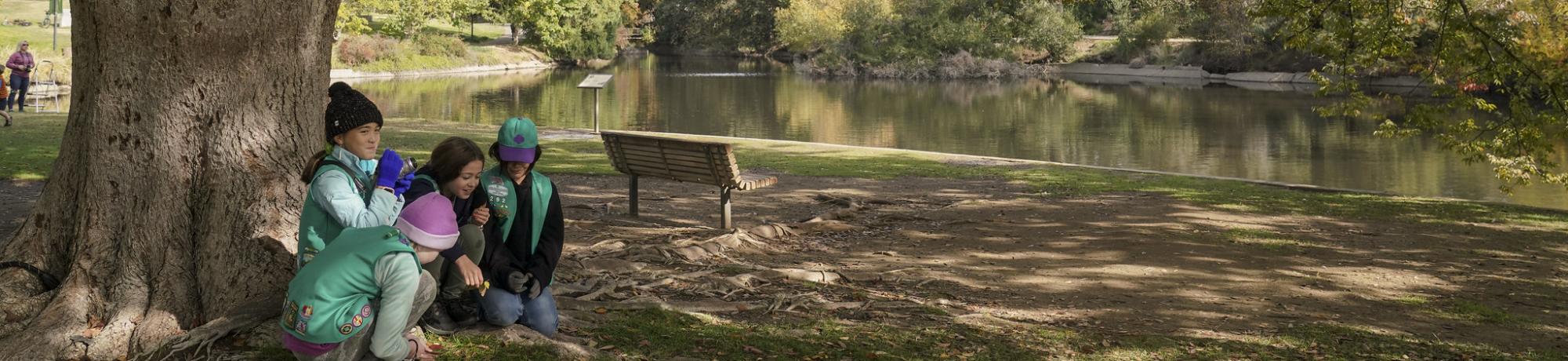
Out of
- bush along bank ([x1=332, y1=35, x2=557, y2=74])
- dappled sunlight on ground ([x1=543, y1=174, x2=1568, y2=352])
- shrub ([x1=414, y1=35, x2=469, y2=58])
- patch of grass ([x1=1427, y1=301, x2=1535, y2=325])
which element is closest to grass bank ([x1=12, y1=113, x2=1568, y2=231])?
dappled sunlight on ground ([x1=543, y1=174, x2=1568, y2=352])

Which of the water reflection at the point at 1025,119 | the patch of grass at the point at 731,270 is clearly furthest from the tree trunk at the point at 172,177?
the water reflection at the point at 1025,119

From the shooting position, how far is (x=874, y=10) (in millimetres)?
62344

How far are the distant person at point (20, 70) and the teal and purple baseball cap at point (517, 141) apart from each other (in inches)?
727

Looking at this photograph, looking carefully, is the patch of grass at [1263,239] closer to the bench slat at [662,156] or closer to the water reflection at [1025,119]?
the bench slat at [662,156]

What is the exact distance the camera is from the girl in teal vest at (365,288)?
429 centimetres

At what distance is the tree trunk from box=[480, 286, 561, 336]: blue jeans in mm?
829

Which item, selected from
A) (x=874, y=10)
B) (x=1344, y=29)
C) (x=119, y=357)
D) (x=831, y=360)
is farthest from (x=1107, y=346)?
(x=874, y=10)

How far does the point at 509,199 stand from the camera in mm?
5289

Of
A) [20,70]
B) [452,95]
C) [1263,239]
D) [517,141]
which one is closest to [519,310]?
[517,141]

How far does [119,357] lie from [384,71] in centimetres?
5218

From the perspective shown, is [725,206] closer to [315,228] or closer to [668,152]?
[668,152]

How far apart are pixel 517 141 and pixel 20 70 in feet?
64.0

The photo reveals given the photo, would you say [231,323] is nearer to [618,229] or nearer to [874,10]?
[618,229]

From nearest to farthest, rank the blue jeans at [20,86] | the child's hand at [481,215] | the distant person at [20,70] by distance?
1. the child's hand at [481,215]
2. the distant person at [20,70]
3. the blue jeans at [20,86]
